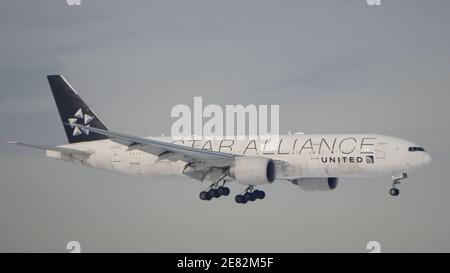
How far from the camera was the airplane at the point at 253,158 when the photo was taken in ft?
261

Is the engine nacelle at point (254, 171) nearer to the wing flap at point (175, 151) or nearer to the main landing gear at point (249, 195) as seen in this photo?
the wing flap at point (175, 151)

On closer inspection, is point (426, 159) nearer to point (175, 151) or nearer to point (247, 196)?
point (247, 196)

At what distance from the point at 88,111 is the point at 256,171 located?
73.9 ft

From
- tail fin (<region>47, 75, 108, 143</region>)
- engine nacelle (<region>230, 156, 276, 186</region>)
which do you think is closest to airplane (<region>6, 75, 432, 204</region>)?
engine nacelle (<region>230, 156, 276, 186</region>)

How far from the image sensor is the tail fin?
310 ft

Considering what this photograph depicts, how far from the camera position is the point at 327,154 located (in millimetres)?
80750

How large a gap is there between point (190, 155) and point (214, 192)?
425cm

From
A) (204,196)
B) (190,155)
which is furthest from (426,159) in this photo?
(190,155)

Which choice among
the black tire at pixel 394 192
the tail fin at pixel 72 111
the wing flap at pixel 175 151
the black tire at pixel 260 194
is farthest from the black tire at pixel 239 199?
the tail fin at pixel 72 111

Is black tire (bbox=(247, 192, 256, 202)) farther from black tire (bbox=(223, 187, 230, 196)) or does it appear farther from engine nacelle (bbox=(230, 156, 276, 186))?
engine nacelle (bbox=(230, 156, 276, 186))

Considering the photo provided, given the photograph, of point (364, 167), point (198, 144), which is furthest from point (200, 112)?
point (364, 167)

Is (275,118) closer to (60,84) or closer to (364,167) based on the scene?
(364,167)

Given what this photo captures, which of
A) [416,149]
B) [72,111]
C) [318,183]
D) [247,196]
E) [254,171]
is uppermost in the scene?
[72,111]

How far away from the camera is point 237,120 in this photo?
87.9 meters
